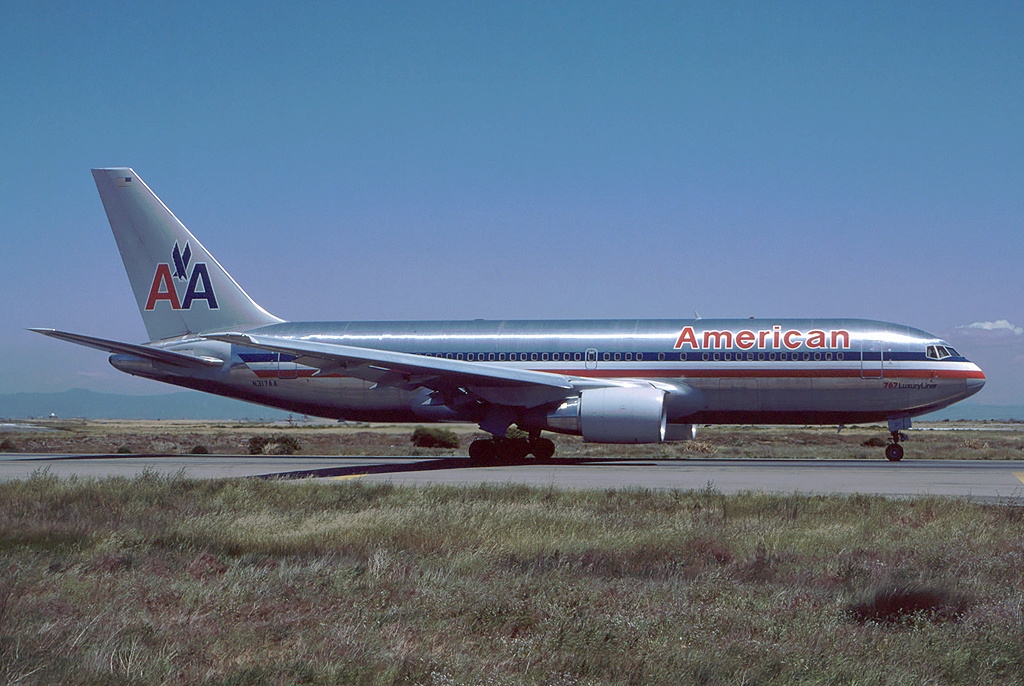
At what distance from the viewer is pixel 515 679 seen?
5.36 meters

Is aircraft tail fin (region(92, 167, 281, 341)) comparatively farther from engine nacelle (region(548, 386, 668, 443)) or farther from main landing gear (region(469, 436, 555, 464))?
engine nacelle (region(548, 386, 668, 443))

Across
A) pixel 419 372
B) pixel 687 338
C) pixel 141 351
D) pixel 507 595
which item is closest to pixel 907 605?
pixel 507 595

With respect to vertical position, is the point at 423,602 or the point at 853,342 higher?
the point at 853,342

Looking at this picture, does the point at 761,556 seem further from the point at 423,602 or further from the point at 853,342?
the point at 853,342

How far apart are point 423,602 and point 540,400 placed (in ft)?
56.0

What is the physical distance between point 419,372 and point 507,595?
53.2ft

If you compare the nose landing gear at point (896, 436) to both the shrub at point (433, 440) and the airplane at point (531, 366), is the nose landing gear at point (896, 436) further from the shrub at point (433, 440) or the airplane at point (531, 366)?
the shrub at point (433, 440)

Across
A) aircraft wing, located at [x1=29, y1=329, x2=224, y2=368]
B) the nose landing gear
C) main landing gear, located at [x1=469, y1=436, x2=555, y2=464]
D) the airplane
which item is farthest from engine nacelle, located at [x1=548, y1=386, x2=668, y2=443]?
aircraft wing, located at [x1=29, y1=329, x2=224, y2=368]

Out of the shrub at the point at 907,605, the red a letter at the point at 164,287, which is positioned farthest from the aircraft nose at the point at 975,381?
the red a letter at the point at 164,287

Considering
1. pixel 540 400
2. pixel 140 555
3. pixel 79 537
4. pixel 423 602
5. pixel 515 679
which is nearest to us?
pixel 515 679

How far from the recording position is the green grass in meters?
5.62

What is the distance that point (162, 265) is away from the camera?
94.7 ft

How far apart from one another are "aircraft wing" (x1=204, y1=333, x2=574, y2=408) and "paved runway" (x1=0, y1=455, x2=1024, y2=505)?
1930mm

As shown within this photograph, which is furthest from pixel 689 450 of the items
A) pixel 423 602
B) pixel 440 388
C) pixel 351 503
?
pixel 423 602
